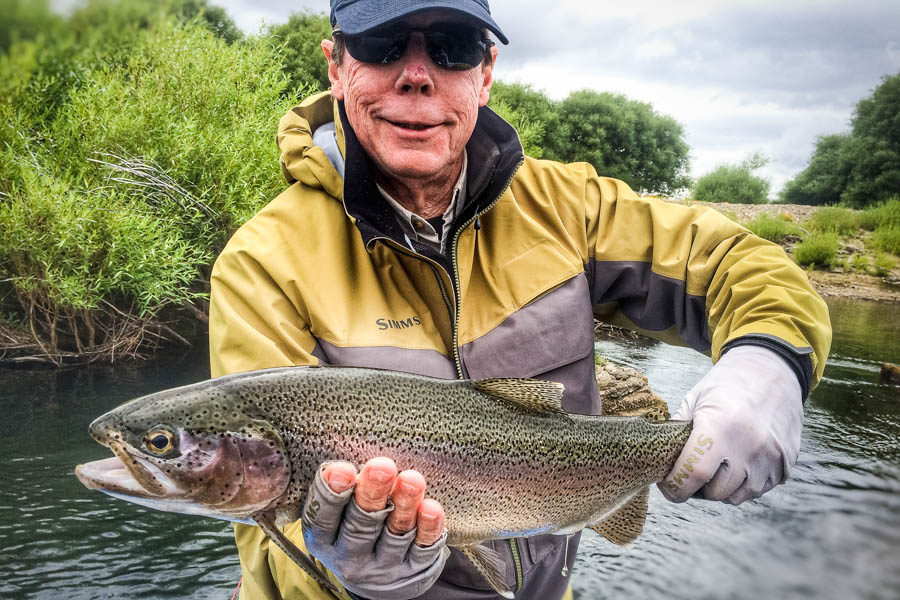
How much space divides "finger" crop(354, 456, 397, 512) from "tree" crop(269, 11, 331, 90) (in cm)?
2374

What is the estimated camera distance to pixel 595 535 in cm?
748

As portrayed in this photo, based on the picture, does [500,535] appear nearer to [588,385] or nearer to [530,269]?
[588,385]

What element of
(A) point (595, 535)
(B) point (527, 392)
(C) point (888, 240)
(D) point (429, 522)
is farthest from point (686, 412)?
(C) point (888, 240)

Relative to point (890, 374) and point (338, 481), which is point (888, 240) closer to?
point (890, 374)

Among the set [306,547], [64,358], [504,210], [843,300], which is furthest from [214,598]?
[843,300]

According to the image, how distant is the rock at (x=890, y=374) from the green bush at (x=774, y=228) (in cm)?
1424

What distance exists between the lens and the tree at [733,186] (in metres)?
45.5

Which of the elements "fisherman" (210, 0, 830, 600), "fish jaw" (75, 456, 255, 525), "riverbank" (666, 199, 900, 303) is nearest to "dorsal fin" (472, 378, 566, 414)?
"fisherman" (210, 0, 830, 600)

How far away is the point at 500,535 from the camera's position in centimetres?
216

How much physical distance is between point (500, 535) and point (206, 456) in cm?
96

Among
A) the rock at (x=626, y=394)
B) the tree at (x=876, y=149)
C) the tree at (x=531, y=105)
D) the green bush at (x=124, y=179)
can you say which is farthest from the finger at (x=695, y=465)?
the tree at (x=876, y=149)

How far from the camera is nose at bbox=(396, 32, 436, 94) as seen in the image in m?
2.54

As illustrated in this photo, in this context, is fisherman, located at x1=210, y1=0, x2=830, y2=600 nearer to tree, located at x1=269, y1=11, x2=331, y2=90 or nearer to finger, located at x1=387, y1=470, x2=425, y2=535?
finger, located at x1=387, y1=470, x2=425, y2=535

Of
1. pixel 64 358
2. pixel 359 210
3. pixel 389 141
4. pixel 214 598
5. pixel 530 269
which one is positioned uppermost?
pixel 389 141
